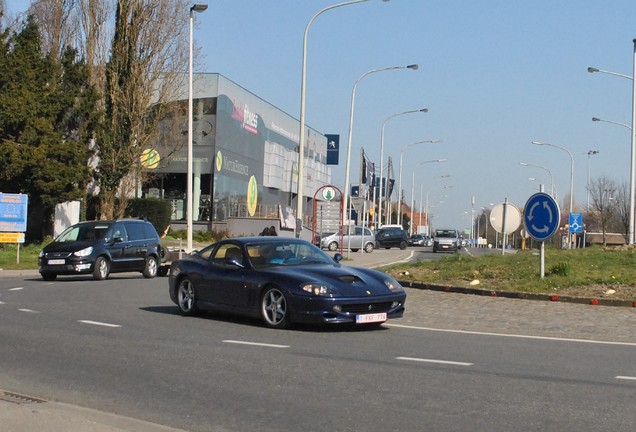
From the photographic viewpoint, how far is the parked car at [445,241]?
208ft

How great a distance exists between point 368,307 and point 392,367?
3281mm

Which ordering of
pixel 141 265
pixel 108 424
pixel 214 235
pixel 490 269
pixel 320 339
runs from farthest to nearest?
1. pixel 214 235
2. pixel 141 265
3. pixel 490 269
4. pixel 320 339
5. pixel 108 424

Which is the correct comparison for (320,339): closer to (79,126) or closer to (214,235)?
(79,126)

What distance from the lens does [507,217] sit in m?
22.9

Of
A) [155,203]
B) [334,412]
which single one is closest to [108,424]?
[334,412]

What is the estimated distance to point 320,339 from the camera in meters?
12.5

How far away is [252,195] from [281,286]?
58.4 metres

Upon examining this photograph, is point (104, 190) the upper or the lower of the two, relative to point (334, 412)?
upper

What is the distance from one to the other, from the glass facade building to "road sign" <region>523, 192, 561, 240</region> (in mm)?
31086

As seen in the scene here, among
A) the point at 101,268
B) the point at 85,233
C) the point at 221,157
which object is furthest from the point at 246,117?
the point at 101,268

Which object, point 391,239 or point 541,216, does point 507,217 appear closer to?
point 541,216

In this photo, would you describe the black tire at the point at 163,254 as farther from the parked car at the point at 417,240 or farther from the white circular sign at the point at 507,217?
the parked car at the point at 417,240

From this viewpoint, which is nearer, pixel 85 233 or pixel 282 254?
pixel 282 254

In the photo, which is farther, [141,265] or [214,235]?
[214,235]
